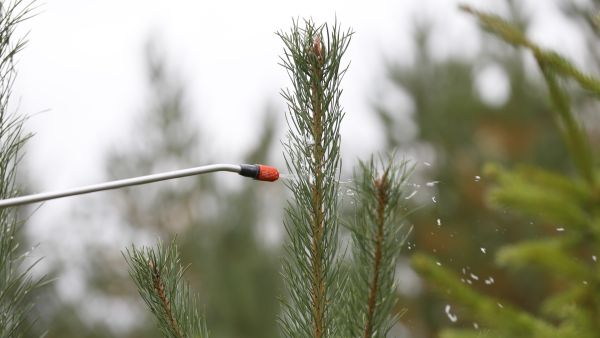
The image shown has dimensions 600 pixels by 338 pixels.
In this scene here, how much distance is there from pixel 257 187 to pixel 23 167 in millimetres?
6384

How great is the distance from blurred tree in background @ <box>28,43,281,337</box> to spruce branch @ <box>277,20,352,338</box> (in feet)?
34.9

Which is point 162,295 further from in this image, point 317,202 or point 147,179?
point 317,202

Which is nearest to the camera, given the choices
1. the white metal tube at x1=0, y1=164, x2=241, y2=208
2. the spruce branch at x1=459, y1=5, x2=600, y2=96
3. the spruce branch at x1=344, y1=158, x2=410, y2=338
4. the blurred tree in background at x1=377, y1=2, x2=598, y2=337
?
the spruce branch at x1=459, y1=5, x2=600, y2=96

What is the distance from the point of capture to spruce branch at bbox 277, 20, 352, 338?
2.02m

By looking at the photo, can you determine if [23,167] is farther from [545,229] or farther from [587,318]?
[545,229]

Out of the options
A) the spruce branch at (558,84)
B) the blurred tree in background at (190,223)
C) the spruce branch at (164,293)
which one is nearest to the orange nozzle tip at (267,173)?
the spruce branch at (164,293)

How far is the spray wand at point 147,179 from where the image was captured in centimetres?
195

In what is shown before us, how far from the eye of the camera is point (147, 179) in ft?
6.56

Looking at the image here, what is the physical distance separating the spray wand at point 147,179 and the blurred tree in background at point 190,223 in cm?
1058

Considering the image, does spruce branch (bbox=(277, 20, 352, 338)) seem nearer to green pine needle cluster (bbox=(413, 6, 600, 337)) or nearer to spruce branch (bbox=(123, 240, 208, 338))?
spruce branch (bbox=(123, 240, 208, 338))

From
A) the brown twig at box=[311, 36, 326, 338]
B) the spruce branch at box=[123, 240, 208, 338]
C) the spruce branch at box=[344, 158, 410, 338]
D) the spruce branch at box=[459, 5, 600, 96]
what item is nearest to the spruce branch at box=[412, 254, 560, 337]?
the spruce branch at box=[459, 5, 600, 96]

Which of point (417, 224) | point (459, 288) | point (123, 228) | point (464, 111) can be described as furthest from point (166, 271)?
point (464, 111)

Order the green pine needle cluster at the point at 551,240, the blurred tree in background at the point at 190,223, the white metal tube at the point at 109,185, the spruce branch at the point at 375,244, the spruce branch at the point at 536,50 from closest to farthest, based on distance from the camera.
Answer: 1. the green pine needle cluster at the point at 551,240
2. the spruce branch at the point at 536,50
3. the spruce branch at the point at 375,244
4. the white metal tube at the point at 109,185
5. the blurred tree in background at the point at 190,223

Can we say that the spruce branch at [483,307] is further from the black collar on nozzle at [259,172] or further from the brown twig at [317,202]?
the black collar on nozzle at [259,172]
